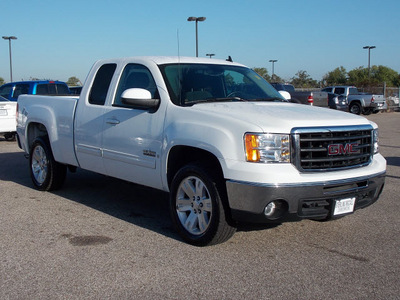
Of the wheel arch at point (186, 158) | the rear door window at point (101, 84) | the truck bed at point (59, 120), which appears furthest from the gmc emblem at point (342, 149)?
the truck bed at point (59, 120)

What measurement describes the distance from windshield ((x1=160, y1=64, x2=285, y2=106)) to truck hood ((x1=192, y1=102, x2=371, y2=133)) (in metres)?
0.26

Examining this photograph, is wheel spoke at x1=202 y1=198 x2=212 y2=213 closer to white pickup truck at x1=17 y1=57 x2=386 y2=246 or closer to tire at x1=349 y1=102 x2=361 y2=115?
white pickup truck at x1=17 y1=57 x2=386 y2=246

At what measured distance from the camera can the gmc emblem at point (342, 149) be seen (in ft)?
15.3

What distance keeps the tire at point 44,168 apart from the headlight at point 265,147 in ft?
12.5

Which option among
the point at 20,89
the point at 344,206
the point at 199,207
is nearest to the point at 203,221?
the point at 199,207

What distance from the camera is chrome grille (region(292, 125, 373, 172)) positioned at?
4.53 metres

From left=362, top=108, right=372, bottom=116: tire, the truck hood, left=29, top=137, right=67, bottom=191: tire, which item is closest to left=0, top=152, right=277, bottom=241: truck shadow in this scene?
left=29, top=137, right=67, bottom=191: tire

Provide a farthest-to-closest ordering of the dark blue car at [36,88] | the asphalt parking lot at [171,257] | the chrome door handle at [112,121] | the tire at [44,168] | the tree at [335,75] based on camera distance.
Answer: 1. the tree at [335,75]
2. the dark blue car at [36,88]
3. the tire at [44,168]
4. the chrome door handle at [112,121]
5. the asphalt parking lot at [171,257]

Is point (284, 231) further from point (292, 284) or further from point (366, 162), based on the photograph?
point (292, 284)

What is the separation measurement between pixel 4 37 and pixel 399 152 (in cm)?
3827

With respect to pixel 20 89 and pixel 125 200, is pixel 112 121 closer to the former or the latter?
pixel 125 200

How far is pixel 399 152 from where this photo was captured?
474 inches

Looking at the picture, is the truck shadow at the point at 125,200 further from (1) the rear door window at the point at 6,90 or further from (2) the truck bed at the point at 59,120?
(1) the rear door window at the point at 6,90

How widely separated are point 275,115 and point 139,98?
57.9 inches
